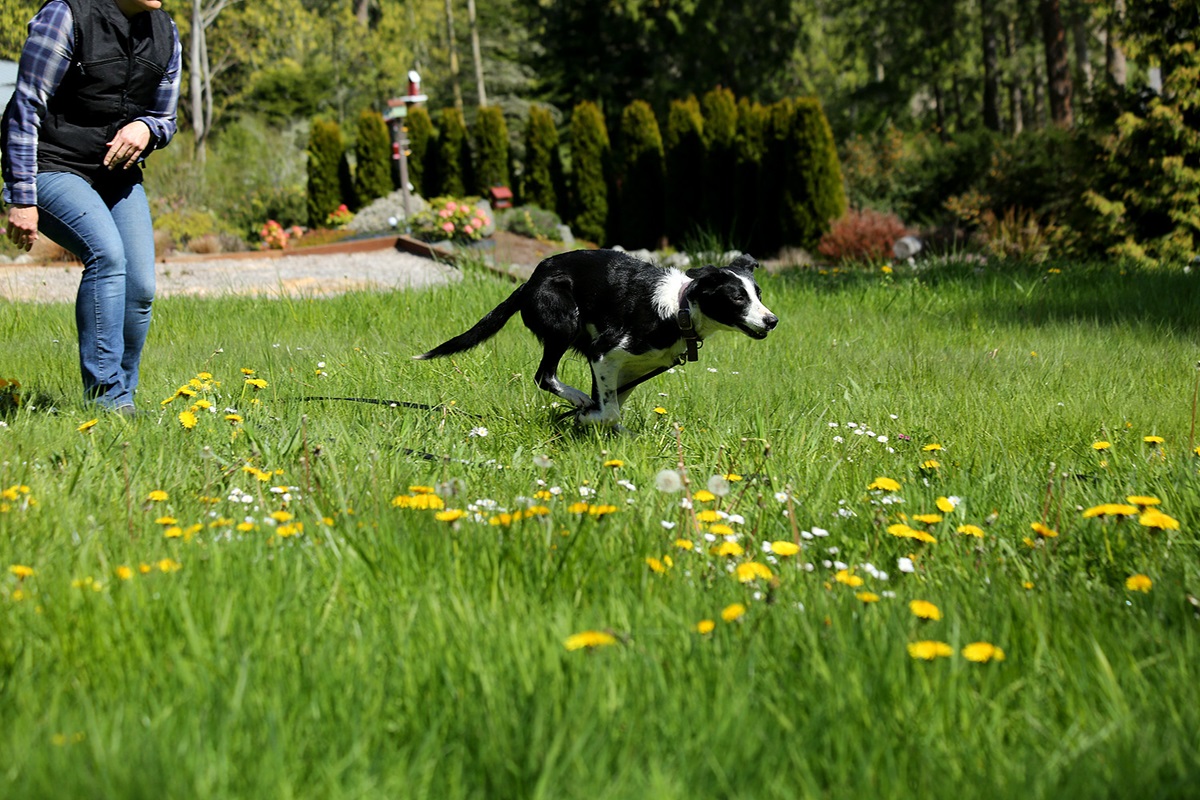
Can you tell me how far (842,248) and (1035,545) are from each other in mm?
12955

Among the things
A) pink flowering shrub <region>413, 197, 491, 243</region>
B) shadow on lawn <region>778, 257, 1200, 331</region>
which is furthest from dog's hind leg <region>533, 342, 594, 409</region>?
pink flowering shrub <region>413, 197, 491, 243</region>

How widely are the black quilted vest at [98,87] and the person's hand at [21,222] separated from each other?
0.75 feet

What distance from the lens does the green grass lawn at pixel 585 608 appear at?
1640mm

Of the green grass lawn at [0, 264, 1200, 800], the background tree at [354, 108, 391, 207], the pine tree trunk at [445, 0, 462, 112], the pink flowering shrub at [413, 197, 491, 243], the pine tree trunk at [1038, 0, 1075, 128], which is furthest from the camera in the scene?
the pine tree trunk at [445, 0, 462, 112]

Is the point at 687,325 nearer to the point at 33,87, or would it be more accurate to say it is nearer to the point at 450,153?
the point at 33,87

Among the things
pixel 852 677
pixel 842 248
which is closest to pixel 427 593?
pixel 852 677

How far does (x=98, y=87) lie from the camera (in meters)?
4.16

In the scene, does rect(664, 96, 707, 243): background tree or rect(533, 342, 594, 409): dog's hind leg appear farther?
rect(664, 96, 707, 243): background tree

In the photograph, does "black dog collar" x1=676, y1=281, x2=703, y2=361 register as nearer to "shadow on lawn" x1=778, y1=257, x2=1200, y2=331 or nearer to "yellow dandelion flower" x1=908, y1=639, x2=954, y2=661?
"yellow dandelion flower" x1=908, y1=639, x2=954, y2=661

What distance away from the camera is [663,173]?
2050cm

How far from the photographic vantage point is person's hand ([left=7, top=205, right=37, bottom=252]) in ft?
12.8

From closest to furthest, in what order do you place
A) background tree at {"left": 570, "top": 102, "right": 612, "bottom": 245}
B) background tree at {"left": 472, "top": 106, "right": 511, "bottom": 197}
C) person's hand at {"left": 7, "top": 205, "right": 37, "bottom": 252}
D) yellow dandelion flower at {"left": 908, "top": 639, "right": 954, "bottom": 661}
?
yellow dandelion flower at {"left": 908, "top": 639, "right": 954, "bottom": 661}, person's hand at {"left": 7, "top": 205, "right": 37, "bottom": 252}, background tree at {"left": 570, "top": 102, "right": 612, "bottom": 245}, background tree at {"left": 472, "top": 106, "right": 511, "bottom": 197}

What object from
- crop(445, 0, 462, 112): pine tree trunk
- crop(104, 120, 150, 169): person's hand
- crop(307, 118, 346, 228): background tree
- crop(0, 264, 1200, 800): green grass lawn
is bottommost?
crop(0, 264, 1200, 800): green grass lawn

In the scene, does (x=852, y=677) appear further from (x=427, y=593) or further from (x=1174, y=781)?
(x=427, y=593)
